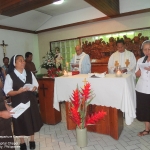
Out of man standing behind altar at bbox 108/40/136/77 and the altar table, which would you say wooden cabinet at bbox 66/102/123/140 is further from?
man standing behind altar at bbox 108/40/136/77

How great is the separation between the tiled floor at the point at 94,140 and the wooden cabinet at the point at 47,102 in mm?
263

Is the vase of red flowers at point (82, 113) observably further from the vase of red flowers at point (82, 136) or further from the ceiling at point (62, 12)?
the ceiling at point (62, 12)

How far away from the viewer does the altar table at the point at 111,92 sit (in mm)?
2172

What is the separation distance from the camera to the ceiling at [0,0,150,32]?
3400 millimetres

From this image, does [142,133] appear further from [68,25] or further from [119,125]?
[68,25]

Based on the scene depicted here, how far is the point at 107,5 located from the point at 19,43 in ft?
11.7

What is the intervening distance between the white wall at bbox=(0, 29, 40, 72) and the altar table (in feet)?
11.6

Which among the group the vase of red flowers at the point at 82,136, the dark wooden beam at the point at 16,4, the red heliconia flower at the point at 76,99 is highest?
the dark wooden beam at the point at 16,4

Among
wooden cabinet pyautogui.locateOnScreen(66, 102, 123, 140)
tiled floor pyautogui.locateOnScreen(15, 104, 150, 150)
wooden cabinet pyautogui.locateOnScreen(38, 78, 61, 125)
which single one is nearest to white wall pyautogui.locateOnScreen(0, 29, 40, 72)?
wooden cabinet pyautogui.locateOnScreen(38, 78, 61, 125)

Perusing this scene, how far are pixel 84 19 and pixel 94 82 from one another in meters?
3.44

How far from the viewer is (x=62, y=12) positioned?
5.59 meters

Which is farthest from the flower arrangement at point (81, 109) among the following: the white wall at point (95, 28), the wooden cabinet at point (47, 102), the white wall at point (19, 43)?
the white wall at point (19, 43)

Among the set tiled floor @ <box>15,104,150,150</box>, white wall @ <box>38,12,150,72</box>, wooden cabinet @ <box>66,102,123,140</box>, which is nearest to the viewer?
tiled floor @ <box>15,104,150,150</box>

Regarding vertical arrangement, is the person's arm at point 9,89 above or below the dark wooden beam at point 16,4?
below
